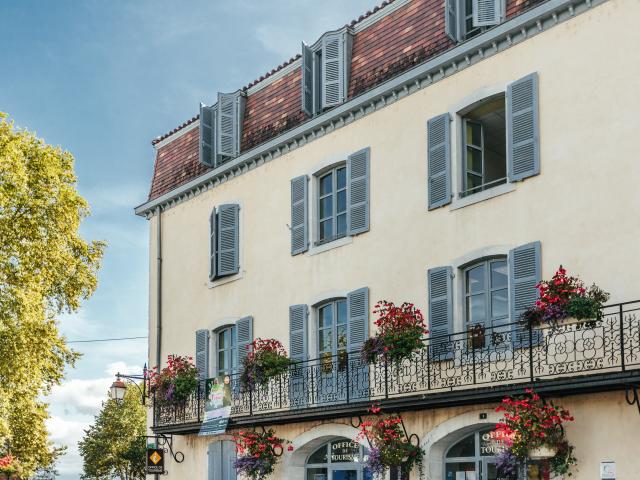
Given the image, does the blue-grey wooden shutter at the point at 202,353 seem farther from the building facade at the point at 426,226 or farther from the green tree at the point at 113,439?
the green tree at the point at 113,439

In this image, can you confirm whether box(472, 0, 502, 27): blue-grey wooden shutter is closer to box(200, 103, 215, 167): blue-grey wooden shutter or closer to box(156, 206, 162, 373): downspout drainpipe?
box(200, 103, 215, 167): blue-grey wooden shutter

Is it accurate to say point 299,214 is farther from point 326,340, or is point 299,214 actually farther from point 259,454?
point 259,454

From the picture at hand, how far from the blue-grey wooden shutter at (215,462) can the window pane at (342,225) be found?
584 centimetres

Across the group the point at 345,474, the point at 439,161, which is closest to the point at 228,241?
the point at 345,474

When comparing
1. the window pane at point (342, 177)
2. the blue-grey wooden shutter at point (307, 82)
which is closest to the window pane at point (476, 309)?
the window pane at point (342, 177)

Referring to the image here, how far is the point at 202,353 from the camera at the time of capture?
24125mm

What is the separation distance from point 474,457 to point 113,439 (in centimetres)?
3687

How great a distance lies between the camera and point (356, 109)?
2030cm

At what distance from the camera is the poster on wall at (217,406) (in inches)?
856

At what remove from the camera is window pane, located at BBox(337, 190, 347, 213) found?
20719 mm

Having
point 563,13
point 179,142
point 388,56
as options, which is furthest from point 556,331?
point 179,142

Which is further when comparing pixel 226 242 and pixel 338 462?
pixel 226 242

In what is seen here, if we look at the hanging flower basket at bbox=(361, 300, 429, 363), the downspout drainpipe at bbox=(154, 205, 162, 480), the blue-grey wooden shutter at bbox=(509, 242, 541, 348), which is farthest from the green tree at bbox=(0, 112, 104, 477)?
the blue-grey wooden shutter at bbox=(509, 242, 541, 348)

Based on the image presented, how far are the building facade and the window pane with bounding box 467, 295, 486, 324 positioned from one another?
1.5 inches
